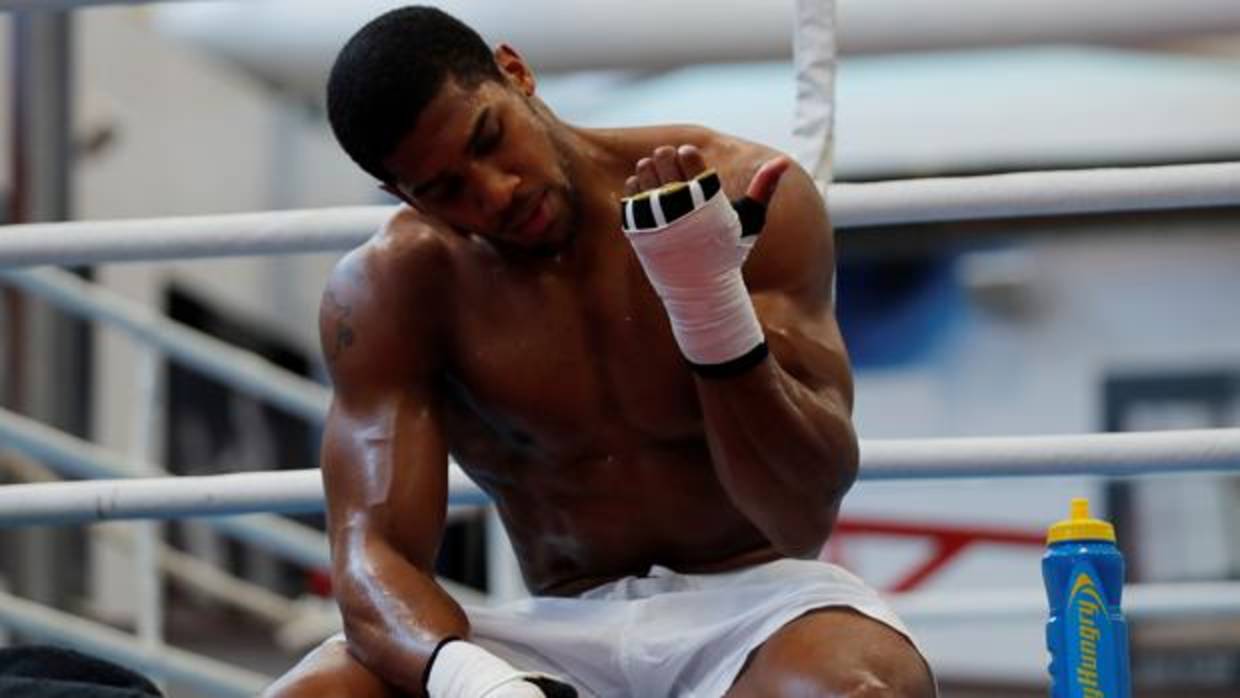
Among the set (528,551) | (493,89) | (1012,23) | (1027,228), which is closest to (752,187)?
(493,89)

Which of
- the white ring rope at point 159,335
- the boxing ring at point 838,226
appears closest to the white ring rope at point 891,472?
the boxing ring at point 838,226

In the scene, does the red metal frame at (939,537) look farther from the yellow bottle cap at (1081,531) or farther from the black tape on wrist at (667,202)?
the black tape on wrist at (667,202)

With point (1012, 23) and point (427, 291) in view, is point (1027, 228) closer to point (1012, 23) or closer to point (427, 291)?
point (1012, 23)

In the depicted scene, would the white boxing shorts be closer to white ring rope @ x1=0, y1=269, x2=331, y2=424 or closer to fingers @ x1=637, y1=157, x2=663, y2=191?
fingers @ x1=637, y1=157, x2=663, y2=191

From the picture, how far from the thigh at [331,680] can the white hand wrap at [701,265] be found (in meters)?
0.41

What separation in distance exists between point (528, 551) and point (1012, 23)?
153cm

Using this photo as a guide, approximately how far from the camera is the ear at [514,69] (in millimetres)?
1967

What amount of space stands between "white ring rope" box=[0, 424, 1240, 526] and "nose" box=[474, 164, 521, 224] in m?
0.41

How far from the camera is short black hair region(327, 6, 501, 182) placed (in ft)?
6.03

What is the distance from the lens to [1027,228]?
798 centimetres

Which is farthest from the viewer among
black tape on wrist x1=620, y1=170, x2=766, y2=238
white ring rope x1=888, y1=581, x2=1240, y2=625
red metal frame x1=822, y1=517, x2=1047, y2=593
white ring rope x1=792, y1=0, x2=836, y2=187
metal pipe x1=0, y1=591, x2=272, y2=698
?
red metal frame x1=822, y1=517, x2=1047, y2=593

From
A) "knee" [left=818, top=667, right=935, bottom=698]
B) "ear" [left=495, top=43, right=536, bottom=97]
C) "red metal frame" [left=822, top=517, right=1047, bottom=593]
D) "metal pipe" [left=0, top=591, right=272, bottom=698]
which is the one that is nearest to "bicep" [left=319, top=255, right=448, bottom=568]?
"ear" [left=495, top=43, right=536, bottom=97]

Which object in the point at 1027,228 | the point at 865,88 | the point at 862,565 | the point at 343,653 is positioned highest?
the point at 343,653

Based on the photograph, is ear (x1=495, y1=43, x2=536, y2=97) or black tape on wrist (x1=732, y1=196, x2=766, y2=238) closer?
black tape on wrist (x1=732, y1=196, x2=766, y2=238)
